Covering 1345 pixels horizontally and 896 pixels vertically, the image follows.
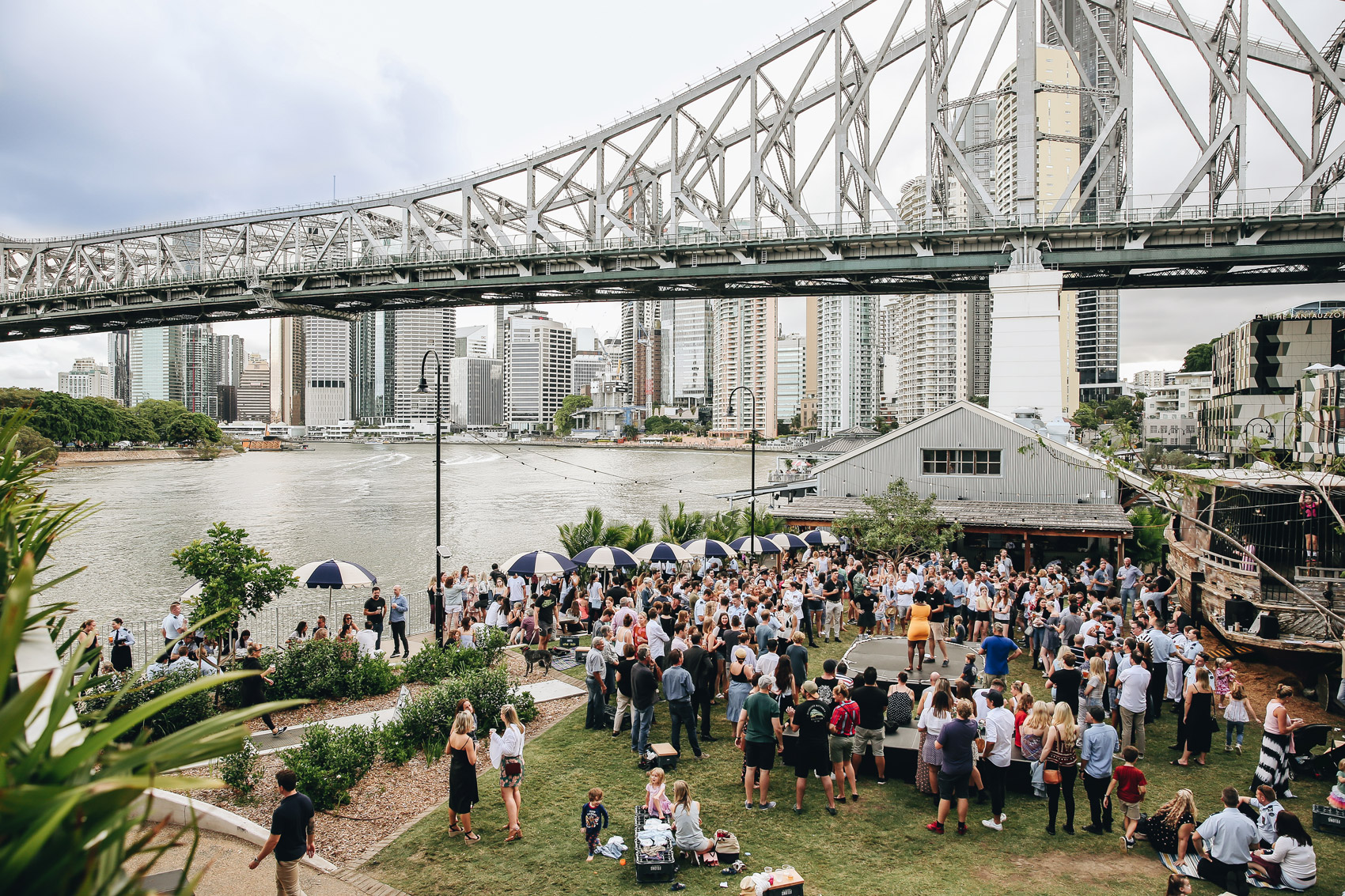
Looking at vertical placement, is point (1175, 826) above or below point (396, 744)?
above

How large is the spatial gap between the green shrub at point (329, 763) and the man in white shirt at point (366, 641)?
12.8ft

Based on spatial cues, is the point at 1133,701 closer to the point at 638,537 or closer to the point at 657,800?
the point at 657,800

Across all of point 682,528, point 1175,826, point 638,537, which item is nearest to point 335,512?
point 638,537

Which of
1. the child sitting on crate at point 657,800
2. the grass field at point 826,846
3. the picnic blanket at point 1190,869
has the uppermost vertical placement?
the child sitting on crate at point 657,800

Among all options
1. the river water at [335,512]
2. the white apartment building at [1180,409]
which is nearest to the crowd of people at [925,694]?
the river water at [335,512]

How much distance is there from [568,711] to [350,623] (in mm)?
3901

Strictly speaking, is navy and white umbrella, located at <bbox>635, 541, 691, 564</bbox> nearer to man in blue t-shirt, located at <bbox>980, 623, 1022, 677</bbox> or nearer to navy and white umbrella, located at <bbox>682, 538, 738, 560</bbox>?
navy and white umbrella, located at <bbox>682, 538, 738, 560</bbox>

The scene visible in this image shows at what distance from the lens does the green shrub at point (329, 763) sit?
7.71 meters

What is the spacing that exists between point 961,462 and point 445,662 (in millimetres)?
17576

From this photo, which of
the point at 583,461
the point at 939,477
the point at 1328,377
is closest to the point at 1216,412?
the point at 1328,377

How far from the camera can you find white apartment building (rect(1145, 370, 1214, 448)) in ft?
298

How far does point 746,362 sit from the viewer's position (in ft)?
554

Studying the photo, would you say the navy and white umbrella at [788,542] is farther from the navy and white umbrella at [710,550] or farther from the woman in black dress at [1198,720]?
the woman in black dress at [1198,720]

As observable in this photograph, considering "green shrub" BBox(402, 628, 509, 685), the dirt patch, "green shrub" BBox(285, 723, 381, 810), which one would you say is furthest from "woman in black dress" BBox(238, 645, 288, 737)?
the dirt patch
